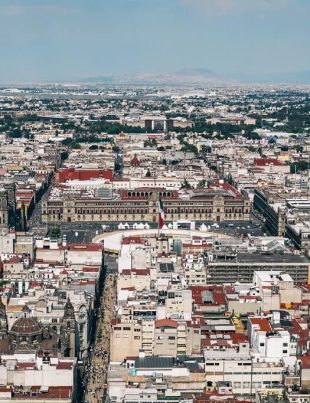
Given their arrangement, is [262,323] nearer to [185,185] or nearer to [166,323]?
[166,323]

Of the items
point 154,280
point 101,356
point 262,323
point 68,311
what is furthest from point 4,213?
point 262,323

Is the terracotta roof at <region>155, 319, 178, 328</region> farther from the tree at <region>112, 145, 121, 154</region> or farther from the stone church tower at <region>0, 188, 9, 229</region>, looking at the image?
the tree at <region>112, 145, 121, 154</region>

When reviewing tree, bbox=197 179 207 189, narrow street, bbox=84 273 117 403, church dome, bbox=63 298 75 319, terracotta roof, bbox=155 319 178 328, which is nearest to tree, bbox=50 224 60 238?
narrow street, bbox=84 273 117 403

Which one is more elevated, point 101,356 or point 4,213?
point 4,213

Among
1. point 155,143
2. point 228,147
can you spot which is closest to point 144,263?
point 228,147

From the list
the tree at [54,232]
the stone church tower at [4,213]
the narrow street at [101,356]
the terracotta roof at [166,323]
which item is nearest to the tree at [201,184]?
the tree at [54,232]

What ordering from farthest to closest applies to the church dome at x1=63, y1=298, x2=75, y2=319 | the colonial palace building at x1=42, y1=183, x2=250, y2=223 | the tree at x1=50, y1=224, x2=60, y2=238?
the colonial palace building at x1=42, y1=183, x2=250, y2=223, the tree at x1=50, y1=224, x2=60, y2=238, the church dome at x1=63, y1=298, x2=75, y2=319
